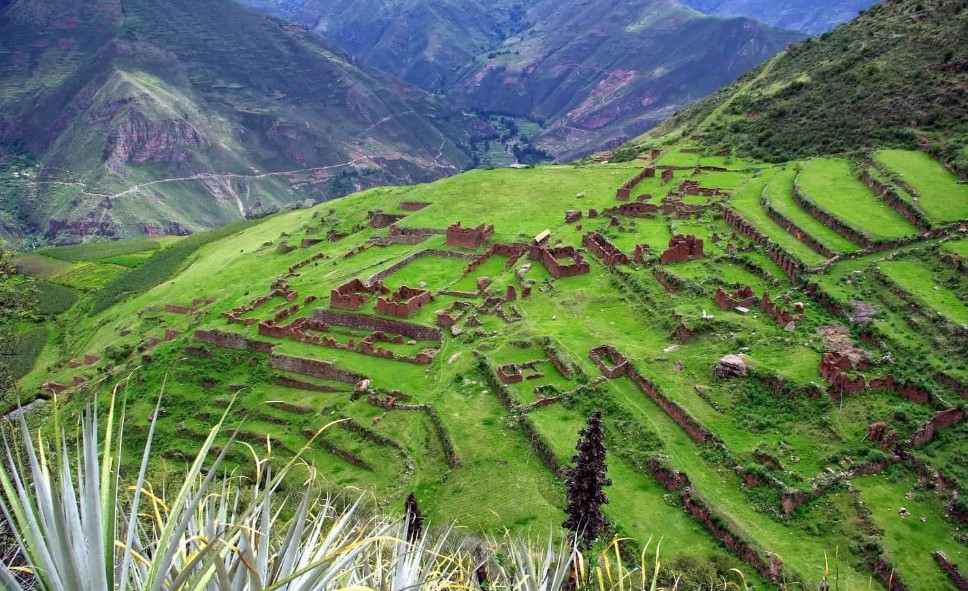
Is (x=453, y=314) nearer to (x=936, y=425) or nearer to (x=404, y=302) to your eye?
(x=404, y=302)

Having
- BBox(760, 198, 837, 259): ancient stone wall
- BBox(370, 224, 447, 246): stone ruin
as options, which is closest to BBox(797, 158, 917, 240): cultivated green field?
BBox(760, 198, 837, 259): ancient stone wall

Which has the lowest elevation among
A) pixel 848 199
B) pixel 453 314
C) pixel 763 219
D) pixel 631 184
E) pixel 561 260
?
pixel 453 314

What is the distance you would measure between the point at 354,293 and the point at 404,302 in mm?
5468

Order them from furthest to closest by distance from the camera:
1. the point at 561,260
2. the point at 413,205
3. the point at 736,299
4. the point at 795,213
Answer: the point at 413,205
the point at 561,260
the point at 795,213
the point at 736,299

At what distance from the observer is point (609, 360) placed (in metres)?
34.9

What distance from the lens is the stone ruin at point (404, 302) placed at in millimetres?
46188

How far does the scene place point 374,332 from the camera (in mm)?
45312

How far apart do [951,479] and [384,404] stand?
25.9 m

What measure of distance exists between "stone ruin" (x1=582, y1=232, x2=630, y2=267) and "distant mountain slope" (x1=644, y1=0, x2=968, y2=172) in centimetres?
2473

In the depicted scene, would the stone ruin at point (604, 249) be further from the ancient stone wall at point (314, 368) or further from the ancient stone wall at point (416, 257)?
the ancient stone wall at point (314, 368)

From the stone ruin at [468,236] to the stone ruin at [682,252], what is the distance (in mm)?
20255

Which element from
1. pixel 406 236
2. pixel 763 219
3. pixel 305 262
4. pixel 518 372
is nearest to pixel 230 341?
pixel 305 262

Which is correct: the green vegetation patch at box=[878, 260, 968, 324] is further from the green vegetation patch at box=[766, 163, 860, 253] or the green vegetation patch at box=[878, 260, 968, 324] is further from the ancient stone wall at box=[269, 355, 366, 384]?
the ancient stone wall at box=[269, 355, 366, 384]

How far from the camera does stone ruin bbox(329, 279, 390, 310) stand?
4891cm
